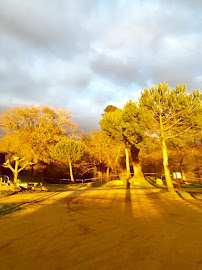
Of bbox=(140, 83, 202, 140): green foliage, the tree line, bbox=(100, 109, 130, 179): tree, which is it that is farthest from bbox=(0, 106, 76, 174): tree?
bbox=(140, 83, 202, 140): green foliage

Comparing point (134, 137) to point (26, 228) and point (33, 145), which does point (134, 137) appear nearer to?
point (26, 228)

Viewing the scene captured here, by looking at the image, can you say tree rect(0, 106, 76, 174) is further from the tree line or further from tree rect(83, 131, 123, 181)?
tree rect(83, 131, 123, 181)

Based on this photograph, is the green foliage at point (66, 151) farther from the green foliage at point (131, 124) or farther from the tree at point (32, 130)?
the green foliage at point (131, 124)

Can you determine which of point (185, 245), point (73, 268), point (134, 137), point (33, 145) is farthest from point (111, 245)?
point (33, 145)

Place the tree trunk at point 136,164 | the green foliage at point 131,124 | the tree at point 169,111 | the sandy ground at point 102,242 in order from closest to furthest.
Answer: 1. the sandy ground at point 102,242
2. the tree at point 169,111
3. the green foliage at point 131,124
4. the tree trunk at point 136,164

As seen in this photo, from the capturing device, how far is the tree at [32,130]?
35406 millimetres

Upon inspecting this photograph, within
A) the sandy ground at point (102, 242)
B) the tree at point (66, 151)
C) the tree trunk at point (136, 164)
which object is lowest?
the sandy ground at point (102, 242)

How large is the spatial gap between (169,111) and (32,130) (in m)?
27.4

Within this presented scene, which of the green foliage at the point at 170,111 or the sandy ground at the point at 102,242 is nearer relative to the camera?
the sandy ground at the point at 102,242

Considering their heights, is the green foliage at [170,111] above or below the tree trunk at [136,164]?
above

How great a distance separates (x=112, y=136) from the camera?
2622 cm

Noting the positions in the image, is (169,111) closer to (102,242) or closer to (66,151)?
(102,242)

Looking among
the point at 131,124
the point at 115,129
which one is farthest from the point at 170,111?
the point at 115,129

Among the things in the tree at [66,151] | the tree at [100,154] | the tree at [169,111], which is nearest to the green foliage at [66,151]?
the tree at [66,151]
